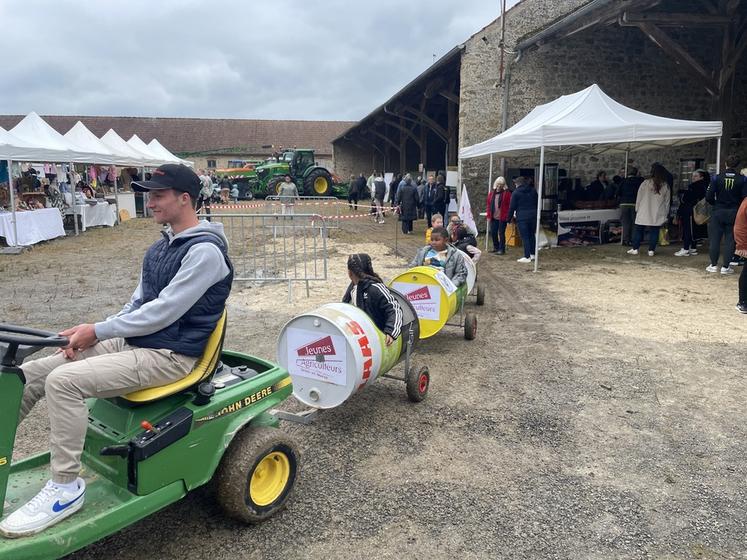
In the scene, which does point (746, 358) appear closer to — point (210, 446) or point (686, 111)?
point (210, 446)

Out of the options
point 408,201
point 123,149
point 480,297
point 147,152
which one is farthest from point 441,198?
point 147,152

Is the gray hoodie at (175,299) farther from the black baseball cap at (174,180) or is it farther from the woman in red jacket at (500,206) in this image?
the woman in red jacket at (500,206)

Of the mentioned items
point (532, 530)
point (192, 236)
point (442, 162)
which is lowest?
point (532, 530)

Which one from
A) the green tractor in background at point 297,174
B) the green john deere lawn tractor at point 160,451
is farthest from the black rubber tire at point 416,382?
the green tractor in background at point 297,174

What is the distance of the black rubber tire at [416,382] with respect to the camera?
427 centimetres

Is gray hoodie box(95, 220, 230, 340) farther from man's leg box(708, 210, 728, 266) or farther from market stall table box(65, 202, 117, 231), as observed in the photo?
market stall table box(65, 202, 117, 231)

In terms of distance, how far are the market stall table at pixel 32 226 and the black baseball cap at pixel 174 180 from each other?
41.1ft

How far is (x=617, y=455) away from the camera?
3.56 m

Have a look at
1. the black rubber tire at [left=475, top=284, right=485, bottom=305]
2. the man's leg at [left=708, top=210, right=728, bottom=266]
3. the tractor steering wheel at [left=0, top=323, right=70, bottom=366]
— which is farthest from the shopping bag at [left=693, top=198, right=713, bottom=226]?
the tractor steering wheel at [left=0, top=323, right=70, bottom=366]

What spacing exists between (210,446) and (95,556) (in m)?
0.74

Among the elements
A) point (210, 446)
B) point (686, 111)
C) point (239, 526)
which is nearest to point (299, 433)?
point (239, 526)

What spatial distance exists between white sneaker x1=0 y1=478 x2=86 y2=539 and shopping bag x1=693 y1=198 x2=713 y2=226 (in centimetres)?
1132

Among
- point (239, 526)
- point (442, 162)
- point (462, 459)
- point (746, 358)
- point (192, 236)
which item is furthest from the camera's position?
point (442, 162)

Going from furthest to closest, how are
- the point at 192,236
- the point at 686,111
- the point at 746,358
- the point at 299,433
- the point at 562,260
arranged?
the point at 686,111 < the point at 562,260 < the point at 746,358 < the point at 299,433 < the point at 192,236
